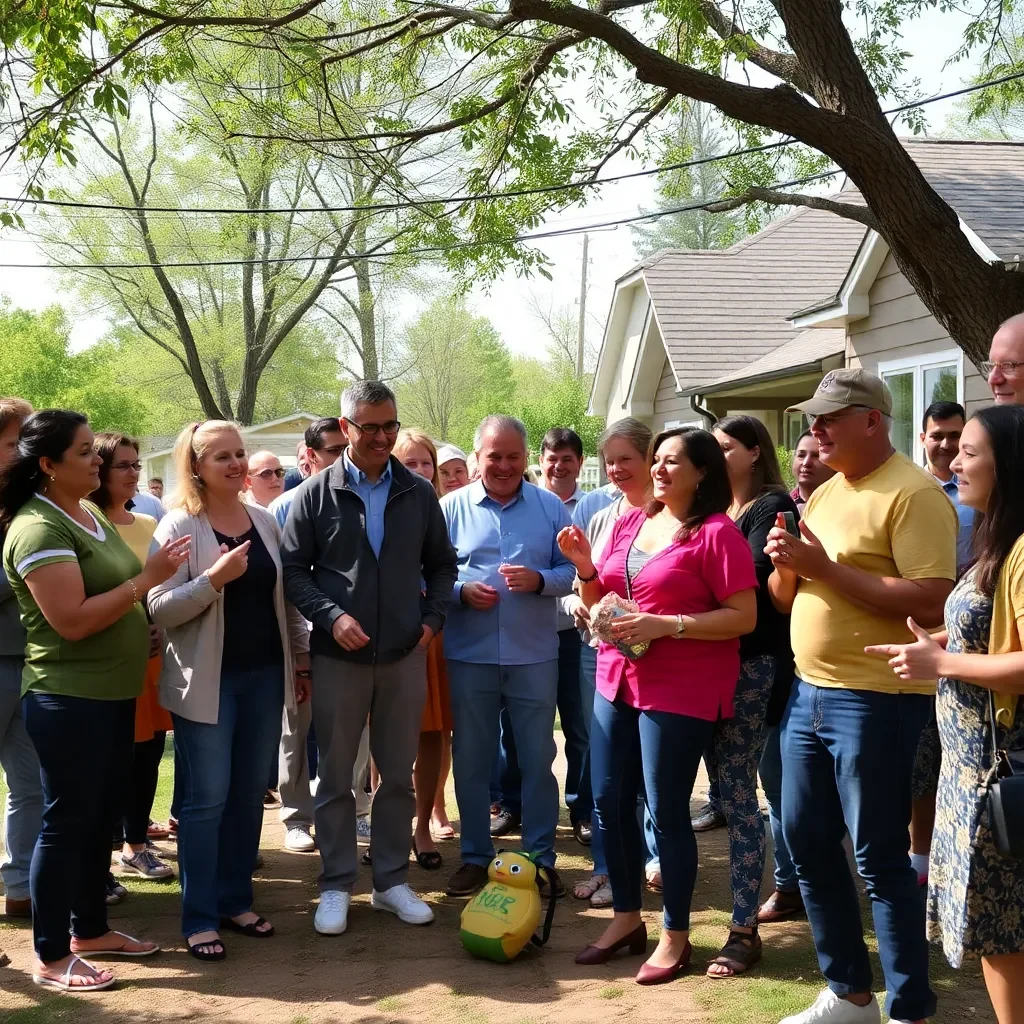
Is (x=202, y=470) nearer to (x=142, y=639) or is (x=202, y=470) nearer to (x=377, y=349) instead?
(x=142, y=639)

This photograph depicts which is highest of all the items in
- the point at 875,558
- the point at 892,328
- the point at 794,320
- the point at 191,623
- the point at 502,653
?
the point at 794,320

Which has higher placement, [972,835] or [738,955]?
[972,835]

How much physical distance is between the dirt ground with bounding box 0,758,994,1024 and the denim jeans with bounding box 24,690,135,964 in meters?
0.30

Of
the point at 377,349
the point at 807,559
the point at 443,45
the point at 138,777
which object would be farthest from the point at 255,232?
the point at 807,559

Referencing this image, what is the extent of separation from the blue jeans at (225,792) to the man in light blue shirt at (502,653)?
3.25ft

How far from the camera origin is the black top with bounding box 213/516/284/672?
5.14 meters

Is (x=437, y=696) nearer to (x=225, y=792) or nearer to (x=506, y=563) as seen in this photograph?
(x=506, y=563)

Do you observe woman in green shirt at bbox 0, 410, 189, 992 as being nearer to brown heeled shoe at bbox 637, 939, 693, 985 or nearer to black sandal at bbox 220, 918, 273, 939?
black sandal at bbox 220, 918, 273, 939

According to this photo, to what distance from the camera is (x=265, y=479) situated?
7719mm

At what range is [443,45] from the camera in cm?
1062

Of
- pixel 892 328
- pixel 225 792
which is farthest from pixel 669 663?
pixel 892 328

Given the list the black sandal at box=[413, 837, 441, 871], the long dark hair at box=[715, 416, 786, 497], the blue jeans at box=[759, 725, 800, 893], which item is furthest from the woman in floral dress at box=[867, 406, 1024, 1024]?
the black sandal at box=[413, 837, 441, 871]

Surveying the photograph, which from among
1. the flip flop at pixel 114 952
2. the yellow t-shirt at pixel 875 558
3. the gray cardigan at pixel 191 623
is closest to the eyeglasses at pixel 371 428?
the gray cardigan at pixel 191 623

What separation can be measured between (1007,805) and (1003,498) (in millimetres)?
851
